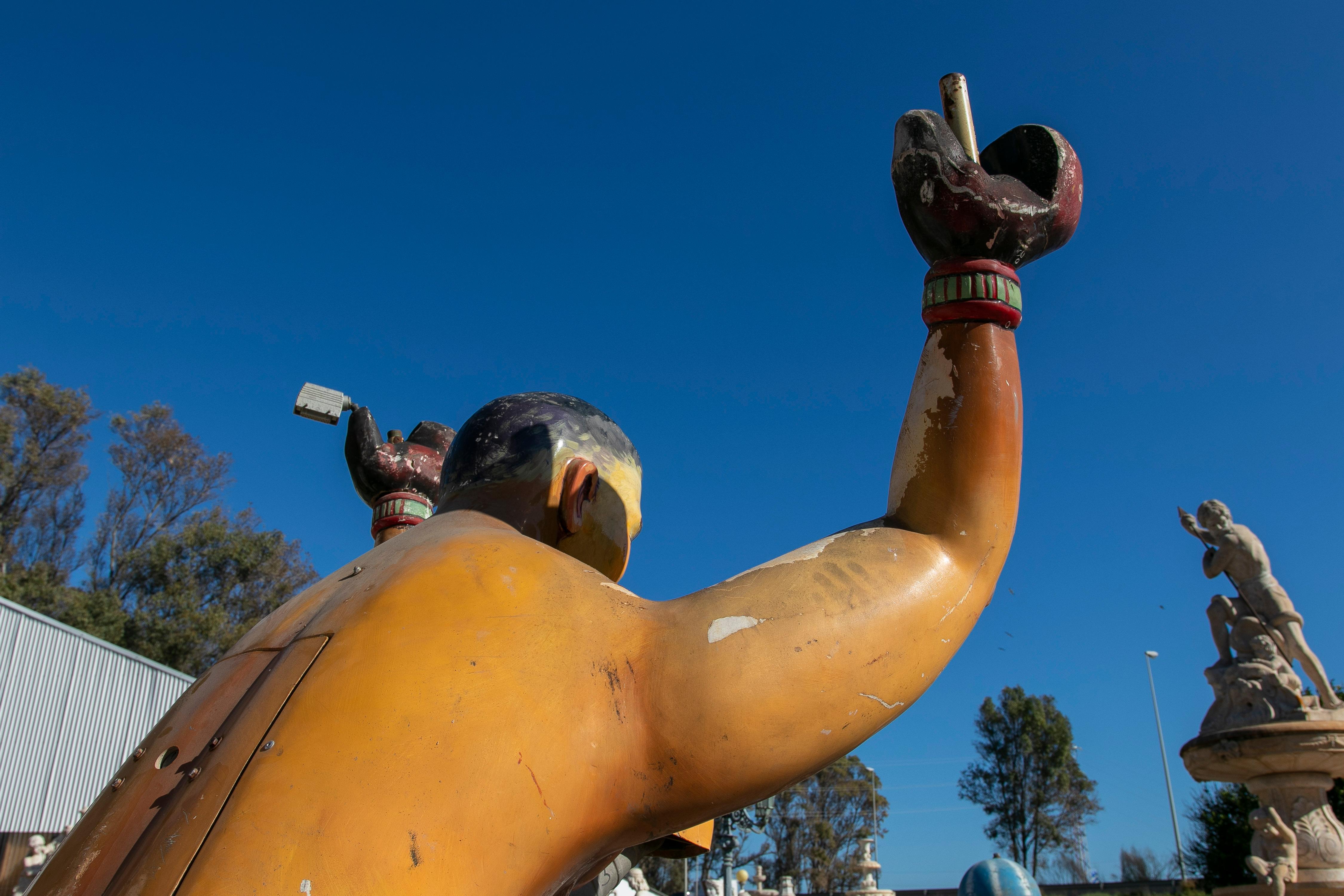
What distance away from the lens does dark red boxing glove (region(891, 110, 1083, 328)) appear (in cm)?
157

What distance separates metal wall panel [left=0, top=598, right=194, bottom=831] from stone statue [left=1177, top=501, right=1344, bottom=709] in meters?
18.2

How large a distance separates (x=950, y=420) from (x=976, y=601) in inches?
12.4

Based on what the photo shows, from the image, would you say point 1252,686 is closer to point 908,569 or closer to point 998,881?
point 998,881

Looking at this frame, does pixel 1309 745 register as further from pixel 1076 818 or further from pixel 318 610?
pixel 1076 818

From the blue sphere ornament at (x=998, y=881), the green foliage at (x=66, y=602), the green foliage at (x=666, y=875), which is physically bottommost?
the green foliage at (x=666, y=875)

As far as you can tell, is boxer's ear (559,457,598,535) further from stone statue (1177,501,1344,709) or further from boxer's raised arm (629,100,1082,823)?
stone statue (1177,501,1344,709)

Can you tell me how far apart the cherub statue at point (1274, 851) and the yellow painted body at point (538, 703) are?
7606 mm

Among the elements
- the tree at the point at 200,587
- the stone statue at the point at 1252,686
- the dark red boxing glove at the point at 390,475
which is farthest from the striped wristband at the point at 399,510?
the tree at the point at 200,587

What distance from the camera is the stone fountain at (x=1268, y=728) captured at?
23.9 feet

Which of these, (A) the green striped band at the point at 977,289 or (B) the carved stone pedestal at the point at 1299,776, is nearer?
(A) the green striped band at the point at 977,289

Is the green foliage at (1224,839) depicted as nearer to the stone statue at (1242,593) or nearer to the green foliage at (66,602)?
the stone statue at (1242,593)

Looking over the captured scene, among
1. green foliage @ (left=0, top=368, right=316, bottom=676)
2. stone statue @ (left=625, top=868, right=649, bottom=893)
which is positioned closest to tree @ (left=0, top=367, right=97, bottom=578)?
green foliage @ (left=0, top=368, right=316, bottom=676)

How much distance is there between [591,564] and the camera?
1.88 metres

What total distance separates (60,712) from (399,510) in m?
20.7
